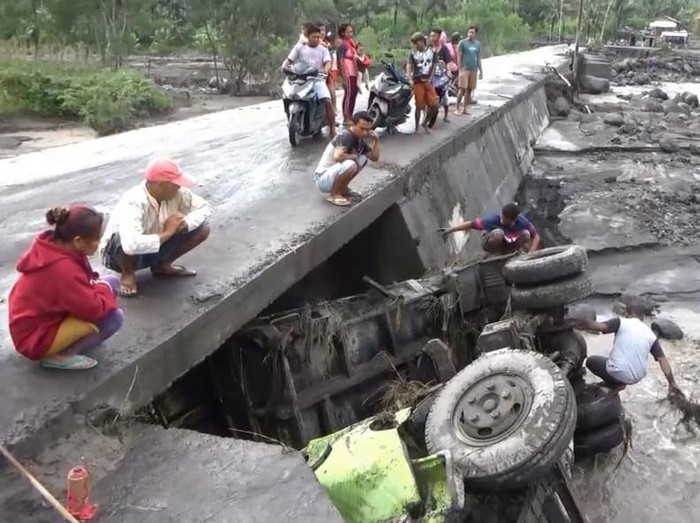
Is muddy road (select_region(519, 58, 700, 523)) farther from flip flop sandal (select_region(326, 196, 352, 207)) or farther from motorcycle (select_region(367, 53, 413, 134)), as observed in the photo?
Answer: motorcycle (select_region(367, 53, 413, 134))

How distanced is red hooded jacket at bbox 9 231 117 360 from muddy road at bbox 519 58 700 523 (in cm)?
429

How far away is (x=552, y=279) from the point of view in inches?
248

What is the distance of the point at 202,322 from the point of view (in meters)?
4.81

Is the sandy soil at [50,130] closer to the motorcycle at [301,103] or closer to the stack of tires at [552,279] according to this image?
the motorcycle at [301,103]

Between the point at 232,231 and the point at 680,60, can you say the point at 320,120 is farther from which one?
the point at 680,60

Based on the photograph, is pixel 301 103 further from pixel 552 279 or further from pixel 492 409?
pixel 492 409

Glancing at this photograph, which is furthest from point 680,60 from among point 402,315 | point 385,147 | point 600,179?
point 402,315

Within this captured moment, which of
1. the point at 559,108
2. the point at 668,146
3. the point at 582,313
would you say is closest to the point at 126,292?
the point at 582,313

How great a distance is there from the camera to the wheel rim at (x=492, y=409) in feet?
15.8

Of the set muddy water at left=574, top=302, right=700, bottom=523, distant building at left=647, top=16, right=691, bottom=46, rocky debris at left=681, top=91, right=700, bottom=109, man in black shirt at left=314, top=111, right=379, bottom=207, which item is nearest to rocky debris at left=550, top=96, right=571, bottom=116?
rocky debris at left=681, top=91, right=700, bottom=109

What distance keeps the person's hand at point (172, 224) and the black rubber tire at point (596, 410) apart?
345 cm

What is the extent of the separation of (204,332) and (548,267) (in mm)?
2940

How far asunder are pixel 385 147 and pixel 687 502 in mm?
5601

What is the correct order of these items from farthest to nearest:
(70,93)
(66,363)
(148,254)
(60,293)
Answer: (70,93) → (148,254) → (66,363) → (60,293)
